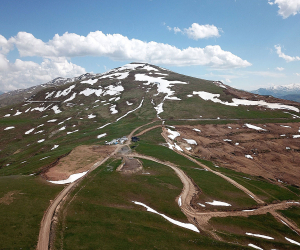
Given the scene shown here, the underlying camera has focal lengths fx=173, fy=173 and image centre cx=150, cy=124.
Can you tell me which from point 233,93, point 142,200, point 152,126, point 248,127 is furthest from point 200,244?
point 233,93

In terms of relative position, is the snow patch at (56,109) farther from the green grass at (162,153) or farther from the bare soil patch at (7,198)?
the bare soil patch at (7,198)

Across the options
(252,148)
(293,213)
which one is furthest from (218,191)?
(252,148)

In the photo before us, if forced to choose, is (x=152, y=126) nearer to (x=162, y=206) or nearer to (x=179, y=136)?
(x=179, y=136)

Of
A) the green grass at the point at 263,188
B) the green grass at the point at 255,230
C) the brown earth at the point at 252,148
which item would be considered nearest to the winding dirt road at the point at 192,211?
the green grass at the point at 255,230

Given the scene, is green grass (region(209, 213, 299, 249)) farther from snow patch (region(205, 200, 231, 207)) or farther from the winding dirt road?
snow patch (region(205, 200, 231, 207))

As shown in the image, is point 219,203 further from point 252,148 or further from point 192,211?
point 252,148

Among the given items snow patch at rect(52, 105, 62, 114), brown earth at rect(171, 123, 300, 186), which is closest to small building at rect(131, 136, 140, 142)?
brown earth at rect(171, 123, 300, 186)
